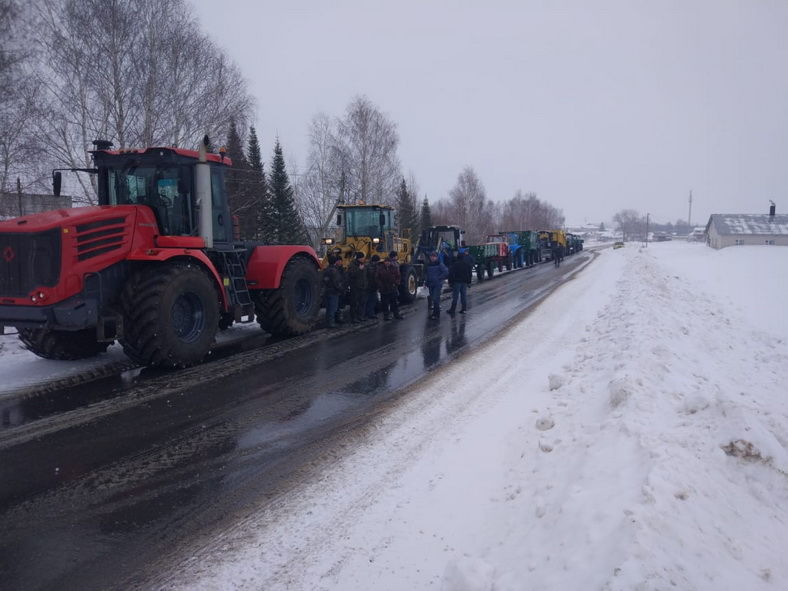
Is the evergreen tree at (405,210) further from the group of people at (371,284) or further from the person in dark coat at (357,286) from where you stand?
the person in dark coat at (357,286)

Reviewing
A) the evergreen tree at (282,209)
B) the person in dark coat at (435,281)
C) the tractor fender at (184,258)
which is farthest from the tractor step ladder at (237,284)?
the evergreen tree at (282,209)

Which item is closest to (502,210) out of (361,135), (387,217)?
(361,135)

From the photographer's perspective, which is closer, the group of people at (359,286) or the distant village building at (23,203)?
the group of people at (359,286)

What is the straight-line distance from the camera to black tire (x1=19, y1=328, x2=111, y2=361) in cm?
793

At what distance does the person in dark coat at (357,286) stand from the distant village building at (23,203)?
30.3ft

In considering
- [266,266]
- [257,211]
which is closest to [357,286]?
[266,266]

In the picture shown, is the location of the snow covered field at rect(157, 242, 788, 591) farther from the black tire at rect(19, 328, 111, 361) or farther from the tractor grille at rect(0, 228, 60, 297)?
the black tire at rect(19, 328, 111, 361)

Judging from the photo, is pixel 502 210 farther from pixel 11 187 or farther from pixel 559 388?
pixel 559 388

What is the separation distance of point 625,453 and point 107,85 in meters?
18.5

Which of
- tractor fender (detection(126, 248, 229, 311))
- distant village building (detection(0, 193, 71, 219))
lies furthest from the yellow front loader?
distant village building (detection(0, 193, 71, 219))

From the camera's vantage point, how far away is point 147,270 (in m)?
7.72

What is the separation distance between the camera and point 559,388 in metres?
6.38

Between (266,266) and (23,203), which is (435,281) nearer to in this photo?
(266,266)

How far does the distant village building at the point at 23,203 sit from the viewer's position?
1653 cm
